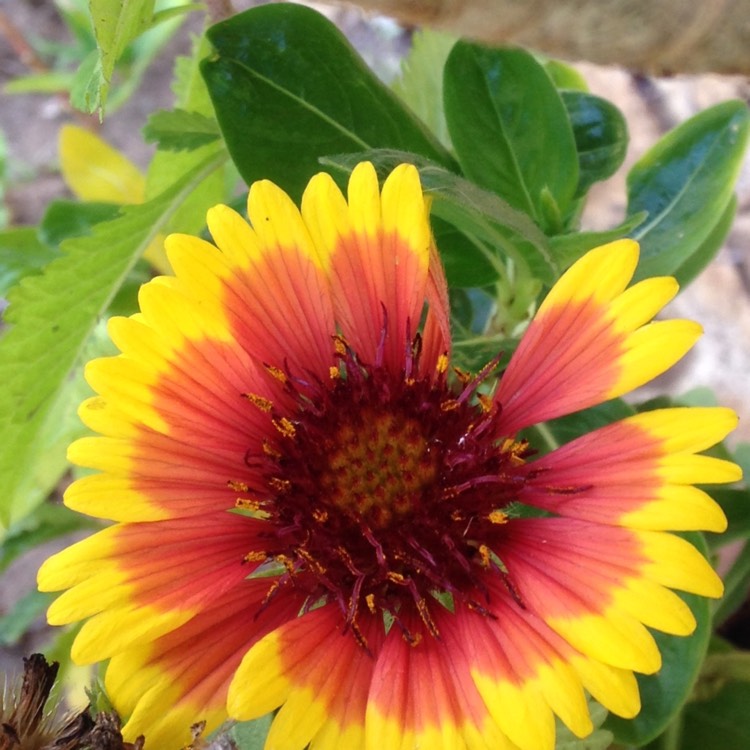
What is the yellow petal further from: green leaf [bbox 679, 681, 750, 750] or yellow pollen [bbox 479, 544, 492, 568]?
green leaf [bbox 679, 681, 750, 750]

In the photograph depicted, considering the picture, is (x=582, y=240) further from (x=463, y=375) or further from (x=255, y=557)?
(x=255, y=557)

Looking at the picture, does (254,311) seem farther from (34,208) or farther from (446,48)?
(34,208)

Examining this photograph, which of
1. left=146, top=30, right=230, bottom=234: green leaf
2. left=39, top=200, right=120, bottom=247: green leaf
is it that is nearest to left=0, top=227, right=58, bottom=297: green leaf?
left=39, top=200, right=120, bottom=247: green leaf

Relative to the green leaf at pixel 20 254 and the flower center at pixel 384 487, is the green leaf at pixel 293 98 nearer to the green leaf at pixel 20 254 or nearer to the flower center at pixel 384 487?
the flower center at pixel 384 487

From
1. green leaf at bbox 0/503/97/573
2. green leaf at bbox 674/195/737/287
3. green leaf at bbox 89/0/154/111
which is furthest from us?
green leaf at bbox 0/503/97/573

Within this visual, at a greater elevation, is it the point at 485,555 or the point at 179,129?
the point at 179,129

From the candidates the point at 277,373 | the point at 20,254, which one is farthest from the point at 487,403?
the point at 20,254
